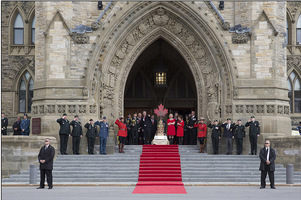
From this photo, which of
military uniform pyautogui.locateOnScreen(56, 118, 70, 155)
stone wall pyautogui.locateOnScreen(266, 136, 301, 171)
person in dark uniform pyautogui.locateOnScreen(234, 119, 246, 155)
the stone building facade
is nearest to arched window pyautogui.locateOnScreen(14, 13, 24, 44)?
the stone building facade

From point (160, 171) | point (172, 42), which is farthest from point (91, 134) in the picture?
point (172, 42)

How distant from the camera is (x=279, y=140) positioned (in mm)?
19234

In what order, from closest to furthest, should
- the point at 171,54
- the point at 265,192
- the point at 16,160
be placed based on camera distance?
the point at 265,192, the point at 16,160, the point at 171,54

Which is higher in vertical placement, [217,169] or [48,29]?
[48,29]

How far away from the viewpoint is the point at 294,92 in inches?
1148

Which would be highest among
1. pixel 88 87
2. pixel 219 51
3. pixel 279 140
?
pixel 219 51

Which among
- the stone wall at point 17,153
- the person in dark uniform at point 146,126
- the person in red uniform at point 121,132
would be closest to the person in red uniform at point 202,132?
→ the person in dark uniform at point 146,126

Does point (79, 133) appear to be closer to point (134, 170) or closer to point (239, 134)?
point (134, 170)

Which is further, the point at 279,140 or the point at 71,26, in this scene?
the point at 71,26

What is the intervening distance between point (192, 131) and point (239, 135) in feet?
10.4

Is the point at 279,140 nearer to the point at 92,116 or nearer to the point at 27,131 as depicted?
the point at 92,116

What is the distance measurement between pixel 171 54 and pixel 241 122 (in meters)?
8.36

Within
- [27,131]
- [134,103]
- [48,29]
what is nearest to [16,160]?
[27,131]

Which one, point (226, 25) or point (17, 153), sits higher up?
point (226, 25)
